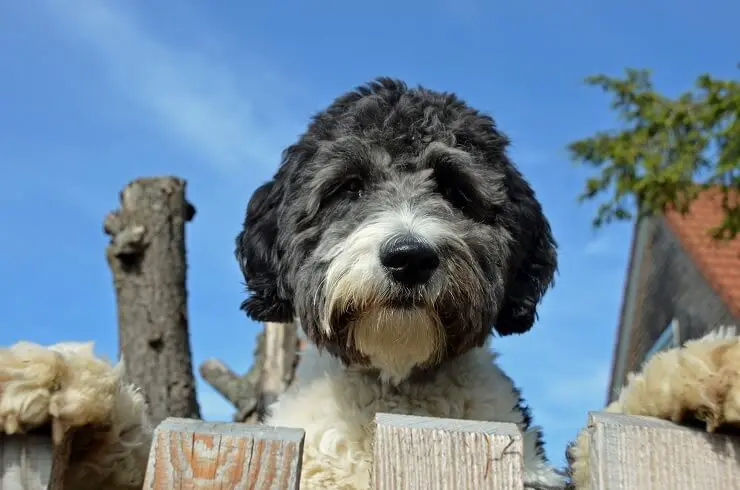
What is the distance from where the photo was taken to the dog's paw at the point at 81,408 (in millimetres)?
1693

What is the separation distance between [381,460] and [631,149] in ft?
27.8

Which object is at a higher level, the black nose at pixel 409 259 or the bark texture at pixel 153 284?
the bark texture at pixel 153 284

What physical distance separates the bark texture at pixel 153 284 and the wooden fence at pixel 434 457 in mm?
5112

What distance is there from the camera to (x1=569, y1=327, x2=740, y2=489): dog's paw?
65.7 inches

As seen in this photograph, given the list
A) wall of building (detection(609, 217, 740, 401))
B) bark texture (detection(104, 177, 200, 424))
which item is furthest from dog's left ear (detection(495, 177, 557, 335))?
wall of building (detection(609, 217, 740, 401))

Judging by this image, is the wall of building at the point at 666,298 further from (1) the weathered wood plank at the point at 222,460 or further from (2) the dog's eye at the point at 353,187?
(1) the weathered wood plank at the point at 222,460

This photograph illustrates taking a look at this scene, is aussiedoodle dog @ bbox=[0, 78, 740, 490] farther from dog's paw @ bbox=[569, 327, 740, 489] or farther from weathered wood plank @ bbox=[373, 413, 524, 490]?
weathered wood plank @ bbox=[373, 413, 524, 490]

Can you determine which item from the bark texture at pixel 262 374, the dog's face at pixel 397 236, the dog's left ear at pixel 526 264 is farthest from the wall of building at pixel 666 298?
the dog's face at pixel 397 236

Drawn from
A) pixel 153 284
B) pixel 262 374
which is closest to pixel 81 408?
pixel 153 284

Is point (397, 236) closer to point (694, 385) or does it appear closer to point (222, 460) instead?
point (694, 385)

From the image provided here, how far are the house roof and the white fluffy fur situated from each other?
826 centimetres

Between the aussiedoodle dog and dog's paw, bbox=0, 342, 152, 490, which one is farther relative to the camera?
the aussiedoodle dog

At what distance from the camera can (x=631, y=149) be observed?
927 cm

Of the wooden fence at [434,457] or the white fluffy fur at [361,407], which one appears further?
the white fluffy fur at [361,407]
